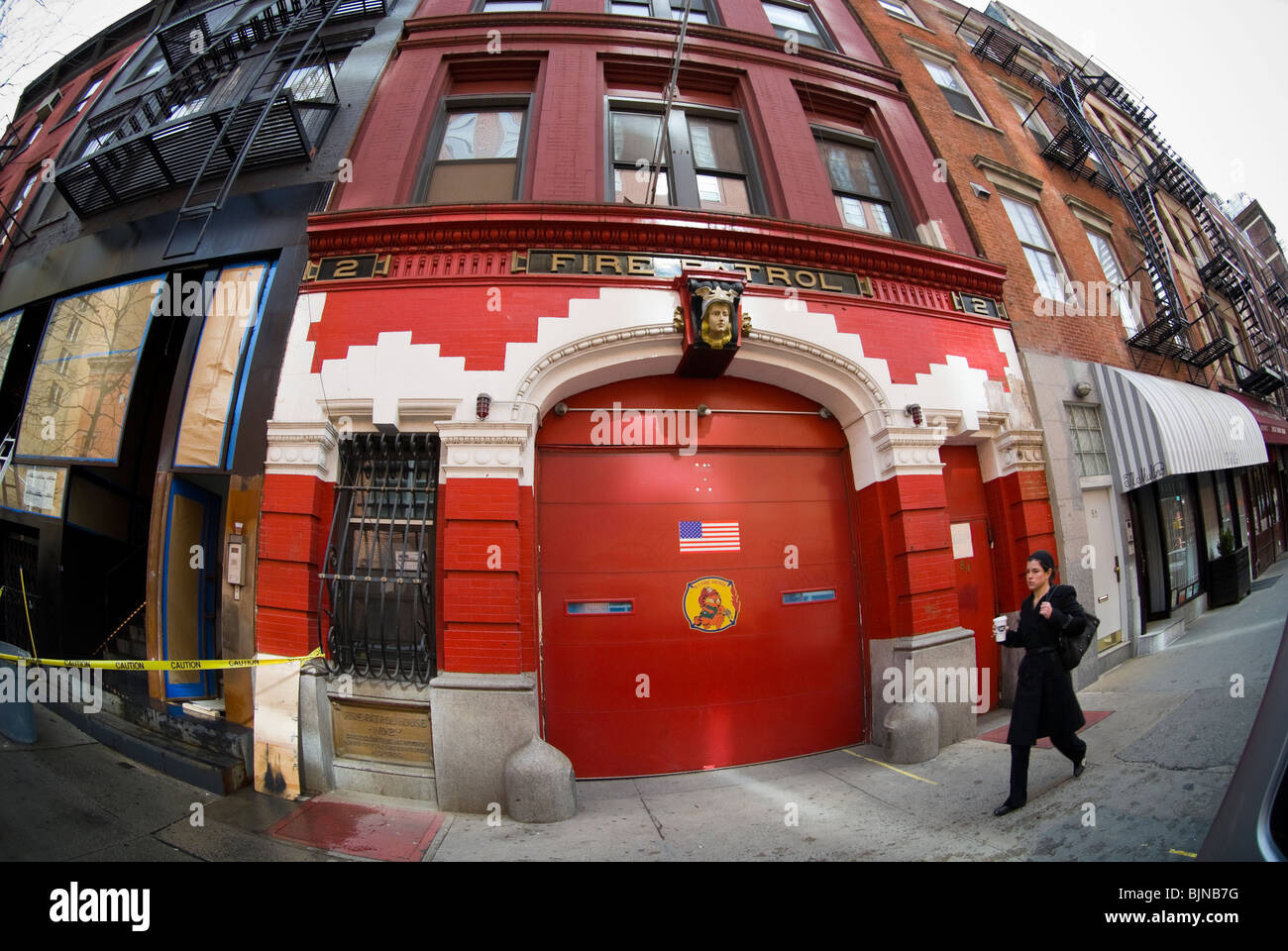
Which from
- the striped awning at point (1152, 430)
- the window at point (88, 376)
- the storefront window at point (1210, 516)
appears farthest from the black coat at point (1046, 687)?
the window at point (88, 376)

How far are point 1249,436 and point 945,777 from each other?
10.9 m

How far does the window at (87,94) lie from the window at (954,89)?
19462 millimetres

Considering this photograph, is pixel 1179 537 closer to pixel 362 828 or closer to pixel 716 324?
pixel 716 324

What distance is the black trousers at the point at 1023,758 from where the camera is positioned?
3.43m

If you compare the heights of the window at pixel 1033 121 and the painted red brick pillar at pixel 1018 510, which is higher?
the window at pixel 1033 121

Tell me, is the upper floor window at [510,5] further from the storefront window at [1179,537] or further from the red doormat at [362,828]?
the storefront window at [1179,537]

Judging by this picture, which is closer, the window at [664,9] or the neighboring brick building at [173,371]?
the neighboring brick building at [173,371]

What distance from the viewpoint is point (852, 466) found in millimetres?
6004

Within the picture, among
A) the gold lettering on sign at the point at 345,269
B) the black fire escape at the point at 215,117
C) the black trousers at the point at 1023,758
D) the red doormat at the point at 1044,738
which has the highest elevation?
the black fire escape at the point at 215,117

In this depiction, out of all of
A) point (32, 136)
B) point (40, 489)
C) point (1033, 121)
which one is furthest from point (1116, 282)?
point (32, 136)

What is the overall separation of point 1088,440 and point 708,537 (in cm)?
672
